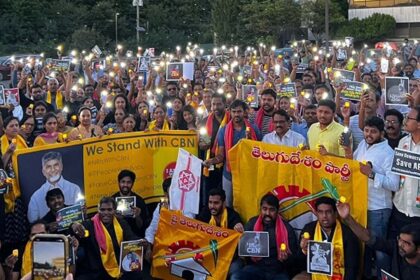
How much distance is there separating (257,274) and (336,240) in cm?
88

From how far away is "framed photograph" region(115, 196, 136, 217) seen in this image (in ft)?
23.1

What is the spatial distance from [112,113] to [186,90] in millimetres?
2315

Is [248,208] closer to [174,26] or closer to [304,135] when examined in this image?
[304,135]

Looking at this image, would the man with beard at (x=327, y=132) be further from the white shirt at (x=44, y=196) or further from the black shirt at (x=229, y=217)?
the white shirt at (x=44, y=196)

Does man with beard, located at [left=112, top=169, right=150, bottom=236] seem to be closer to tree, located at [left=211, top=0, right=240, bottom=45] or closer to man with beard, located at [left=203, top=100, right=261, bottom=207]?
man with beard, located at [left=203, top=100, right=261, bottom=207]

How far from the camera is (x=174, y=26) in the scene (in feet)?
152

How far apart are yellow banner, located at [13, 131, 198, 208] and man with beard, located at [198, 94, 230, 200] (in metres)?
0.19

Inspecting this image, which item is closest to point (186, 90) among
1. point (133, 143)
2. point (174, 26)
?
point (133, 143)

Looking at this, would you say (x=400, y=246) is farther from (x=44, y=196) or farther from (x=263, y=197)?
(x=44, y=196)

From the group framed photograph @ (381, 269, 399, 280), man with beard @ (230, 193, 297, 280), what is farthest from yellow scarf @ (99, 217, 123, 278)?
framed photograph @ (381, 269, 399, 280)

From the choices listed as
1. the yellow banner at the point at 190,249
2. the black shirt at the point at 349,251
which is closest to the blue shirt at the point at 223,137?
the yellow banner at the point at 190,249

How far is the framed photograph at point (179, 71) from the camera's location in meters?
13.0

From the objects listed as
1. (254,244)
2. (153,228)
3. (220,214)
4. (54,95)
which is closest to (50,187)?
(153,228)

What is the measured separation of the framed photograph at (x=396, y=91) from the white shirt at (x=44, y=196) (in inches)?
155
